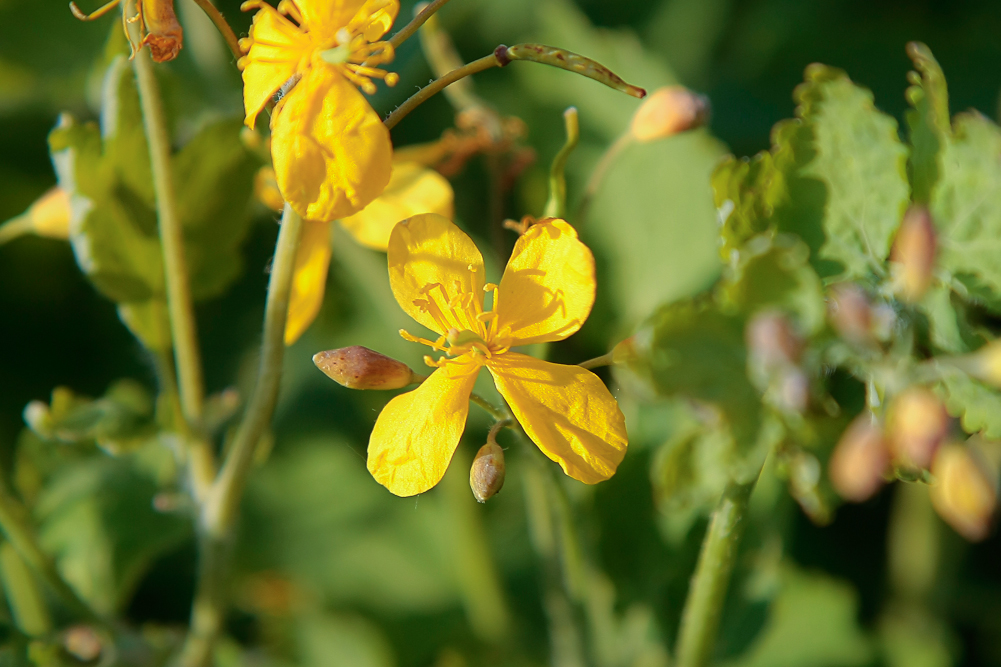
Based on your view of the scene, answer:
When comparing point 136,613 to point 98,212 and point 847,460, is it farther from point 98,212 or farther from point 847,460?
point 847,460

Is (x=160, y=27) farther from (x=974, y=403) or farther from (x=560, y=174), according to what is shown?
(x=974, y=403)

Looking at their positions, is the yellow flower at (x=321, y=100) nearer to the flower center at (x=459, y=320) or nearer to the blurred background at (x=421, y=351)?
the flower center at (x=459, y=320)

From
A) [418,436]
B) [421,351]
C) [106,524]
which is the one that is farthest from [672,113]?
[106,524]

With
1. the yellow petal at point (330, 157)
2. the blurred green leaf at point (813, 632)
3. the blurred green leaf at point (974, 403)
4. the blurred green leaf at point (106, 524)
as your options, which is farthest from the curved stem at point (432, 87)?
the blurred green leaf at point (813, 632)

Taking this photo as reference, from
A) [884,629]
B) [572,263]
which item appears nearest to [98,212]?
[572,263]

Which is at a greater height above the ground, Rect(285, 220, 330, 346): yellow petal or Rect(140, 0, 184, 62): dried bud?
Rect(140, 0, 184, 62): dried bud

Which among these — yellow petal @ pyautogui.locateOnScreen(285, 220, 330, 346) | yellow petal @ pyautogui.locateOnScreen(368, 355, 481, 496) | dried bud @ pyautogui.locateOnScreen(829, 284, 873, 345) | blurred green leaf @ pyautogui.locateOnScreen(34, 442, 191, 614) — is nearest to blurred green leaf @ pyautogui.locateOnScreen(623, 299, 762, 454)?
dried bud @ pyautogui.locateOnScreen(829, 284, 873, 345)

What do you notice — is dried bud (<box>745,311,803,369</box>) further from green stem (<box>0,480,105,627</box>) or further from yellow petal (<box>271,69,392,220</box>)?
green stem (<box>0,480,105,627</box>)
